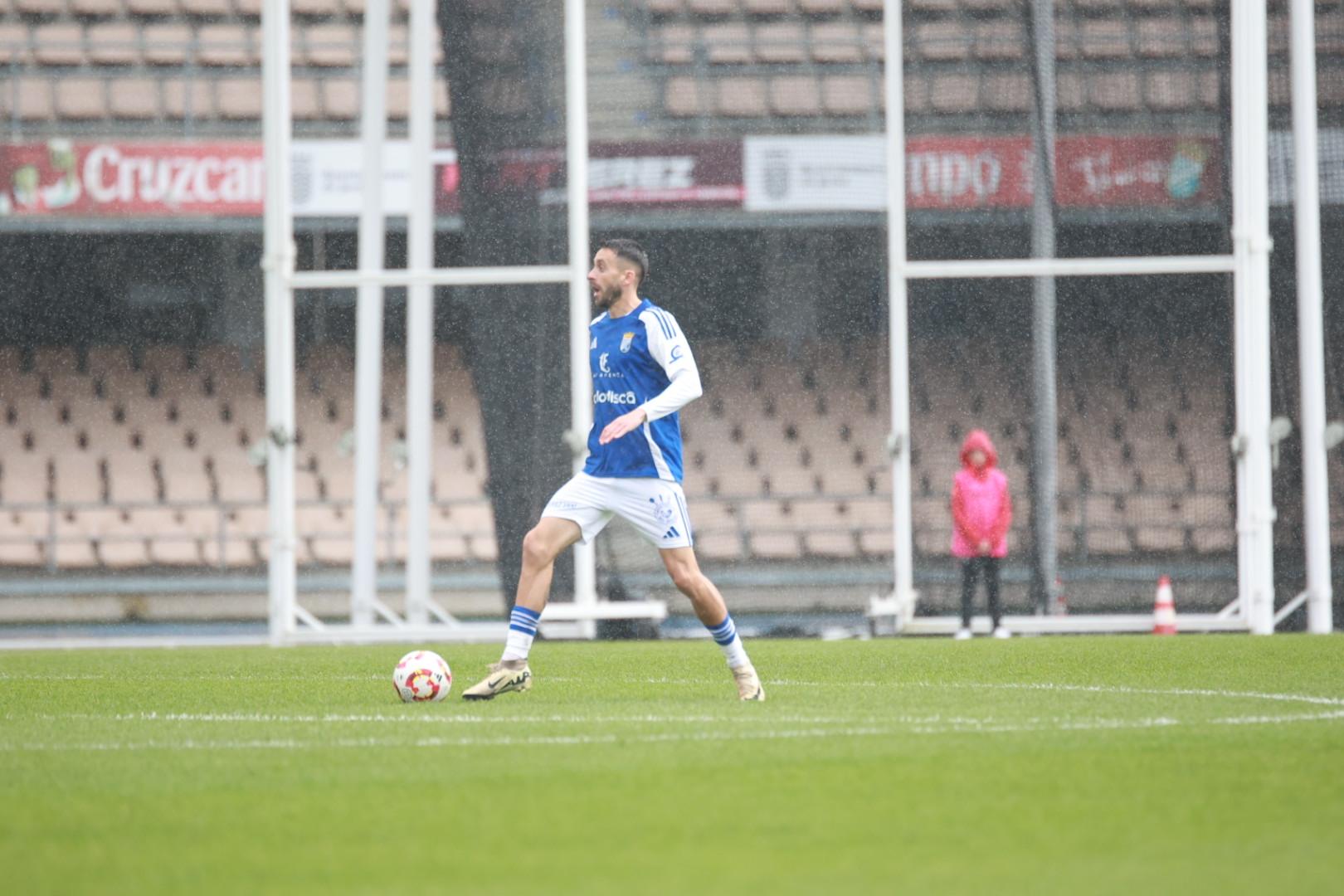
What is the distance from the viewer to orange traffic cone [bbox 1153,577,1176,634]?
1396 cm

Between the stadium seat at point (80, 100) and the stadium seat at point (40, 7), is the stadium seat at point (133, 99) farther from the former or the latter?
the stadium seat at point (40, 7)

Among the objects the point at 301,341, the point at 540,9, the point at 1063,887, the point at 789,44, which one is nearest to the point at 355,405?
the point at 301,341

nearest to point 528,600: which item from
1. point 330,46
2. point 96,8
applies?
point 330,46

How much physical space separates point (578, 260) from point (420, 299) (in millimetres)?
1172

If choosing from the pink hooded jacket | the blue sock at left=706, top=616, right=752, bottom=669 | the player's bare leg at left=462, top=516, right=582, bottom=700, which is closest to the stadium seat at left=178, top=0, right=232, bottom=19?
the pink hooded jacket

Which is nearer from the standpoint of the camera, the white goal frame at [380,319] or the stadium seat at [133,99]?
the white goal frame at [380,319]

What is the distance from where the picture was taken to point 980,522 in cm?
1402

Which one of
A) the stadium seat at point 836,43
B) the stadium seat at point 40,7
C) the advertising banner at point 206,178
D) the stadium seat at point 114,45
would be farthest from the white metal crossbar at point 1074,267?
the stadium seat at point 40,7

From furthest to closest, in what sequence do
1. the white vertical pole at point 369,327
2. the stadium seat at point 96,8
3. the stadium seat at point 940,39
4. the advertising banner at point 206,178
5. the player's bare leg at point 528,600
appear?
the stadium seat at point 96,8 < the advertising banner at point 206,178 < the stadium seat at point 940,39 < the white vertical pole at point 369,327 < the player's bare leg at point 528,600

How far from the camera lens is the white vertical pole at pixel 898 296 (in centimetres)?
1443

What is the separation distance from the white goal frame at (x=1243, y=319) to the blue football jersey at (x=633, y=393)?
6553 millimetres

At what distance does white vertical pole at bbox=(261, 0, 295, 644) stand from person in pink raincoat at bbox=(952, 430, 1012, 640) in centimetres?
470

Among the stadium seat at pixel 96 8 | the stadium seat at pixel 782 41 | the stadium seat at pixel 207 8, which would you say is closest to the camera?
the stadium seat at pixel 782 41

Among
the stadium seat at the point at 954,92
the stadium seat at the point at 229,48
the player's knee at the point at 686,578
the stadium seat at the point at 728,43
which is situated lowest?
the player's knee at the point at 686,578
